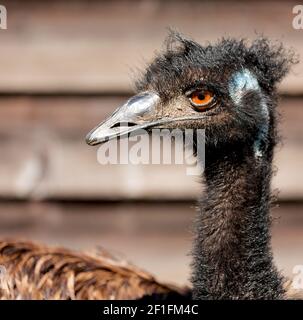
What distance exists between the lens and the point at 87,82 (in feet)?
12.1

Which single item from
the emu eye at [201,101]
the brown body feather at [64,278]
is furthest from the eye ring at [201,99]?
the brown body feather at [64,278]

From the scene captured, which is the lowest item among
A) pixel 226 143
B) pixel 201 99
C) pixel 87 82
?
pixel 226 143

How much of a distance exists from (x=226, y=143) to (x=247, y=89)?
0.14 meters

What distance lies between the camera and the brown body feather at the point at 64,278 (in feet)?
9.73

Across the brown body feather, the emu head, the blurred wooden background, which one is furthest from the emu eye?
the blurred wooden background

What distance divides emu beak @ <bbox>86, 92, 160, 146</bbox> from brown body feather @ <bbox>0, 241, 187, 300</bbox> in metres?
0.55

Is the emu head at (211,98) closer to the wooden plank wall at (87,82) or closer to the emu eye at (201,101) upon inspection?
the emu eye at (201,101)

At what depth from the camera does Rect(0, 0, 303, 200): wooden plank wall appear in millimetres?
3654

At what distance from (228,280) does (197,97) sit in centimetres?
44

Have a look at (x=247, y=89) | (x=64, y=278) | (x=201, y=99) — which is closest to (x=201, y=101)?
(x=201, y=99)

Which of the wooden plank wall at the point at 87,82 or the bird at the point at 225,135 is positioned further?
the wooden plank wall at the point at 87,82

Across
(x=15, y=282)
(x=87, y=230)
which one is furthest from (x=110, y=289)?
(x=87, y=230)

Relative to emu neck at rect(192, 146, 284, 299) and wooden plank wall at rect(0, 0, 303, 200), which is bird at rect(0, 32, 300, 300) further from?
wooden plank wall at rect(0, 0, 303, 200)

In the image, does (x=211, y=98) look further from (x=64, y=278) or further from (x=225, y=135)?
(x=64, y=278)
